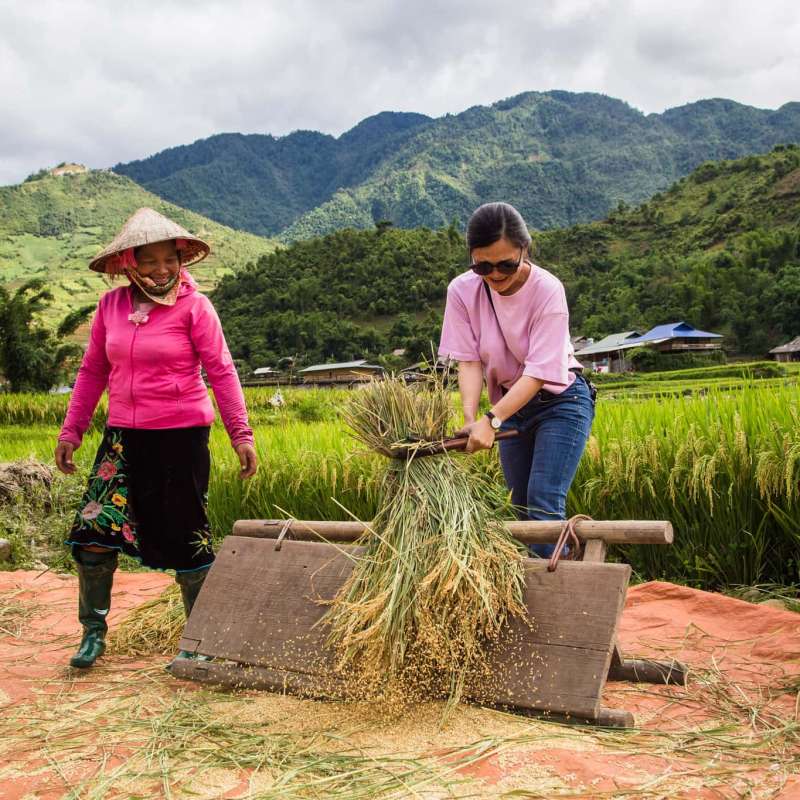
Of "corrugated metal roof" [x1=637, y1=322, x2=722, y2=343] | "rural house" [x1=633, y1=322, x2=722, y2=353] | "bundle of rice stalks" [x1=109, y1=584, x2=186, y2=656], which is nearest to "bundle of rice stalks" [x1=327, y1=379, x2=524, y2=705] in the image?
"bundle of rice stalks" [x1=109, y1=584, x2=186, y2=656]

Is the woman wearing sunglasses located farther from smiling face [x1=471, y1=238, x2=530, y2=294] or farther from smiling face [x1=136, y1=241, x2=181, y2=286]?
smiling face [x1=136, y1=241, x2=181, y2=286]

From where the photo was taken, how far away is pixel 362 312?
67.6 meters

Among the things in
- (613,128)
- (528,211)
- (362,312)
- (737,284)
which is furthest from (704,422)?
(613,128)

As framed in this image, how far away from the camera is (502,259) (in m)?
2.53

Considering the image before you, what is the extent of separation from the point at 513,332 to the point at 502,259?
26 cm

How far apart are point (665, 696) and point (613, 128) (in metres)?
207

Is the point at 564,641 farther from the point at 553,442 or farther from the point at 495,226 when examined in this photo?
the point at 495,226

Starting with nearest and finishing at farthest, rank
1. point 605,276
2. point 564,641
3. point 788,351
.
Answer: point 564,641
point 788,351
point 605,276

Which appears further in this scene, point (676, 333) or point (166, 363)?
point (676, 333)

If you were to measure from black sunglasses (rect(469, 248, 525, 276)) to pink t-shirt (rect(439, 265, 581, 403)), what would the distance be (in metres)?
0.06

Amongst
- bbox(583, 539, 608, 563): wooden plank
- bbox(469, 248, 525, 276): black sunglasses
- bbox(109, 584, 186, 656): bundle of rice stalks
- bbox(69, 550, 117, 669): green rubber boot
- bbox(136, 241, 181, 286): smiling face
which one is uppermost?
bbox(136, 241, 181, 286): smiling face

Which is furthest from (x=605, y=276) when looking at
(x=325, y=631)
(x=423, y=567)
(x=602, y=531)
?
(x=423, y=567)

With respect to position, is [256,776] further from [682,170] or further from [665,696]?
[682,170]

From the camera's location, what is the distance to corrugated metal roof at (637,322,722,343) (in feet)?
149
